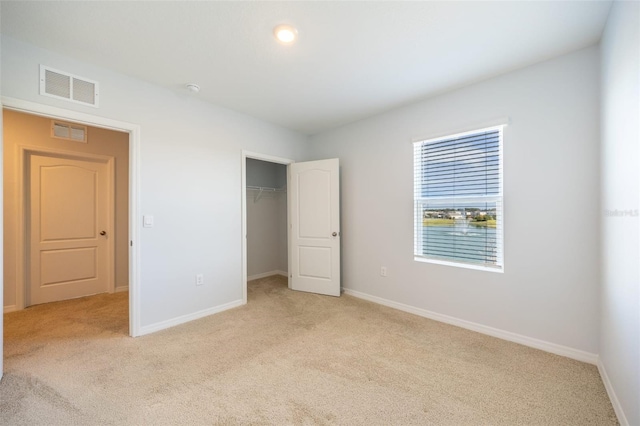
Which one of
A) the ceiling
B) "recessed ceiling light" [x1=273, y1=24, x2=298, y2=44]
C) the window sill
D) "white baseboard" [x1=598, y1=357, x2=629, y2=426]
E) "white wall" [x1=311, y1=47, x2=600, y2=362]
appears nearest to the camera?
"white baseboard" [x1=598, y1=357, x2=629, y2=426]

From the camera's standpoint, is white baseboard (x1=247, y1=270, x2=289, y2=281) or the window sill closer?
the window sill

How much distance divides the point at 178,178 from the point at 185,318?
5.21 ft

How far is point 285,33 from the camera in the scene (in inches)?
76.5

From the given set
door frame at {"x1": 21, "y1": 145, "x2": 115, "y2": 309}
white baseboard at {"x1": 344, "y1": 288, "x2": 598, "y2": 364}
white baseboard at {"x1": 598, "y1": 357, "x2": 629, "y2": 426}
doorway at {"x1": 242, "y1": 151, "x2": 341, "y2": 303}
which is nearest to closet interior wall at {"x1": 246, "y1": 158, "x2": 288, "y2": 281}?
doorway at {"x1": 242, "y1": 151, "x2": 341, "y2": 303}

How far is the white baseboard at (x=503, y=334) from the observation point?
2.15 metres

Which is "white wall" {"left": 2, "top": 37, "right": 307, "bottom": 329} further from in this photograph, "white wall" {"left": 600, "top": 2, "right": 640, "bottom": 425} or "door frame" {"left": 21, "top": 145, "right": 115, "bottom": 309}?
"white wall" {"left": 600, "top": 2, "right": 640, "bottom": 425}

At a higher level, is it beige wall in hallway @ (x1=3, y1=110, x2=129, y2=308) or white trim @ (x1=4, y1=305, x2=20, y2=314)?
beige wall in hallway @ (x1=3, y1=110, x2=129, y2=308)

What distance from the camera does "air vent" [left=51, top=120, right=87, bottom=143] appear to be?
3510 millimetres

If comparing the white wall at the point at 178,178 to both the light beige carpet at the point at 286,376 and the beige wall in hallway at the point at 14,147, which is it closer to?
the light beige carpet at the point at 286,376

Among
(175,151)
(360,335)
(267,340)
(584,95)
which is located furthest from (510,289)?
(175,151)

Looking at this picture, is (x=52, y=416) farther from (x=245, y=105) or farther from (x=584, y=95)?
(x=584, y=95)

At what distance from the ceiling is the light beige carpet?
256 cm

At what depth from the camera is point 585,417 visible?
5.09ft

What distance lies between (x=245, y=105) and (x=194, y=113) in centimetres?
60
